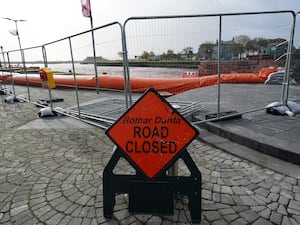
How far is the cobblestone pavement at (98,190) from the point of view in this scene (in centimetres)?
210

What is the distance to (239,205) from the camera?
222 centimetres

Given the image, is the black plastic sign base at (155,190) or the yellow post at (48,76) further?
the yellow post at (48,76)

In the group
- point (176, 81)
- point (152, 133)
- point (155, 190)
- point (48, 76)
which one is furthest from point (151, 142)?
point (176, 81)

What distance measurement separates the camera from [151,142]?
82.6 inches

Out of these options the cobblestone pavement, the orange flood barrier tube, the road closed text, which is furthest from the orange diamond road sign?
the orange flood barrier tube

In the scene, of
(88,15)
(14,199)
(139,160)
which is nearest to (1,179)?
(14,199)

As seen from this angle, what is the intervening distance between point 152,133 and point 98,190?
110 cm

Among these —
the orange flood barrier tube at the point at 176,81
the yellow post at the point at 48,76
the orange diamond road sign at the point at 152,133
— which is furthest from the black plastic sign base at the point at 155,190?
the orange flood barrier tube at the point at 176,81

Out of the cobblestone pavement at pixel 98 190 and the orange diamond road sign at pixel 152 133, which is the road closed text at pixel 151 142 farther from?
the cobblestone pavement at pixel 98 190

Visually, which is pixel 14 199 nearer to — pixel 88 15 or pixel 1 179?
pixel 1 179

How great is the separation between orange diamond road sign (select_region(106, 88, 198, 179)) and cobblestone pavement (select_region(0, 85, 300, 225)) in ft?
1.91

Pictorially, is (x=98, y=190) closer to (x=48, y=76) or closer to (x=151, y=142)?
(x=151, y=142)

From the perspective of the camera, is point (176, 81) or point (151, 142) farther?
point (176, 81)

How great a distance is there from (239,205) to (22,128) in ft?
16.9
